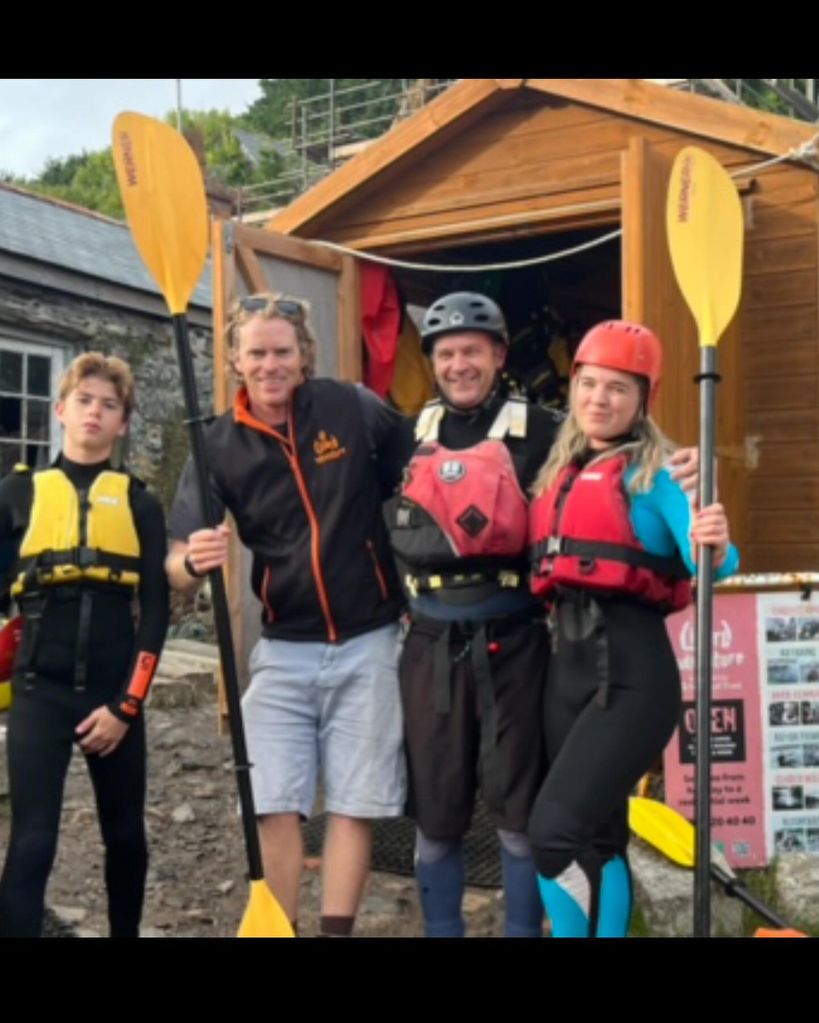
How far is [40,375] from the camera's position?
360 inches

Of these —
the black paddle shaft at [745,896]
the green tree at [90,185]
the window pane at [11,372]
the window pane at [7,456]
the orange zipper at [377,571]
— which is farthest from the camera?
the green tree at [90,185]

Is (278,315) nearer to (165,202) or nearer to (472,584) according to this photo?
(165,202)

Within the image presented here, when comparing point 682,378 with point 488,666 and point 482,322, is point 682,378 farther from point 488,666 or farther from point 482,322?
point 488,666

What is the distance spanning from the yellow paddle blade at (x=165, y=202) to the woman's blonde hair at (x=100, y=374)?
23 centimetres

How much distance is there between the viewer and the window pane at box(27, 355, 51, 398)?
9.05 m

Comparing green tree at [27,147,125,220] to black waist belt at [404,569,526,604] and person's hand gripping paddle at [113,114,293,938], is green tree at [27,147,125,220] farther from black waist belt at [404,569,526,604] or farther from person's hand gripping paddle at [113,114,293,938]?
black waist belt at [404,569,526,604]

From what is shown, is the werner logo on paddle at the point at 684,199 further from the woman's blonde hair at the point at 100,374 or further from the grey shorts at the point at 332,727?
the woman's blonde hair at the point at 100,374

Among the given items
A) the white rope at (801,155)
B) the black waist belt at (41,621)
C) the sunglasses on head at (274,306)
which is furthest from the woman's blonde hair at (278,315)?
the white rope at (801,155)

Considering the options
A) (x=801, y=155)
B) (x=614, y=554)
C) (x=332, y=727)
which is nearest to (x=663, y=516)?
(x=614, y=554)

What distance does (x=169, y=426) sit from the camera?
10375 mm

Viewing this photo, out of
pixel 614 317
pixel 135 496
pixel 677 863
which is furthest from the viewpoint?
pixel 614 317

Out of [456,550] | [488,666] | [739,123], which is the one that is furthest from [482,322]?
[739,123]

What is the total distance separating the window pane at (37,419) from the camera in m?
9.05

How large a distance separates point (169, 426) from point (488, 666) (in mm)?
7762
